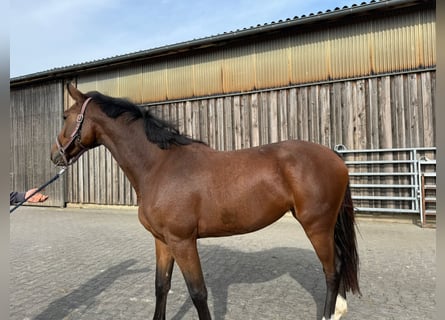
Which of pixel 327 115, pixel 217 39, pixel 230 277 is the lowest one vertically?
pixel 230 277

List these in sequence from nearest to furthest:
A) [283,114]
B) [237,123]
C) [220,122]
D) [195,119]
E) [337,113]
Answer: [337,113]
[283,114]
[237,123]
[220,122]
[195,119]

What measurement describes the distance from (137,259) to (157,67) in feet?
21.9

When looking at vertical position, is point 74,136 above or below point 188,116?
below

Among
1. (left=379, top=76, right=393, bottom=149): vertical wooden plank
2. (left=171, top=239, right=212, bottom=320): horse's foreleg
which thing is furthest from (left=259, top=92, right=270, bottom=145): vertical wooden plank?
(left=171, top=239, right=212, bottom=320): horse's foreleg

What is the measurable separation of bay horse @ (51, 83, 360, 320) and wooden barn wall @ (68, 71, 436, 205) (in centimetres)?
512

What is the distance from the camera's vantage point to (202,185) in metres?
2.86

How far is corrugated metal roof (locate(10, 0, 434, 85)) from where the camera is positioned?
7.22 metres

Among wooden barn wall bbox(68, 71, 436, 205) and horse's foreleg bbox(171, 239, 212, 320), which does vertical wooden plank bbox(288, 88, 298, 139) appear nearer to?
wooden barn wall bbox(68, 71, 436, 205)

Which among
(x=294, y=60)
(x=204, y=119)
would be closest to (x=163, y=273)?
(x=294, y=60)

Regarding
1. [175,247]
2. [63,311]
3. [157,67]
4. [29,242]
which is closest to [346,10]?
[157,67]

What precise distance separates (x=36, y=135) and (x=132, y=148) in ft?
38.0

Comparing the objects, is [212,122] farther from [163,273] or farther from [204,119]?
[163,273]

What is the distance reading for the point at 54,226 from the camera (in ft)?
29.3

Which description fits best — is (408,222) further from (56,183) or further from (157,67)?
(56,183)
